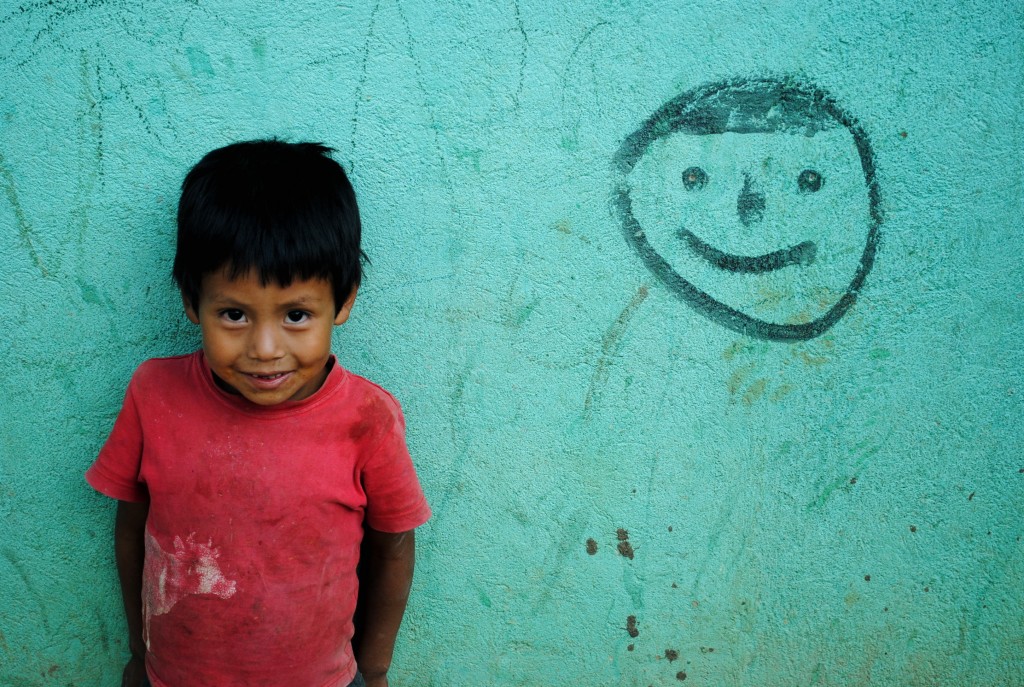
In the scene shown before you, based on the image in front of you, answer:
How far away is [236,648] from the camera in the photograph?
1.37 meters

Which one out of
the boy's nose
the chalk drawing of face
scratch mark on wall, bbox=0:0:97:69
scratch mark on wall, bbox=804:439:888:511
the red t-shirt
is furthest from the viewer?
scratch mark on wall, bbox=804:439:888:511

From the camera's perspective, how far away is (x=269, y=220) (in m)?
1.21

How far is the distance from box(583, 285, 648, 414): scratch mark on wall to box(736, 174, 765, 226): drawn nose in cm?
25

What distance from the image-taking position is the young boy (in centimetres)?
123

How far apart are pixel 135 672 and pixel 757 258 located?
156 centimetres

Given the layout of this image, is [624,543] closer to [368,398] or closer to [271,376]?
[368,398]

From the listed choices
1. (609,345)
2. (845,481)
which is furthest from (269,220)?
(845,481)

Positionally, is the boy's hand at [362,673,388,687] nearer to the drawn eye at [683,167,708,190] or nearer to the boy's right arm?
the boy's right arm

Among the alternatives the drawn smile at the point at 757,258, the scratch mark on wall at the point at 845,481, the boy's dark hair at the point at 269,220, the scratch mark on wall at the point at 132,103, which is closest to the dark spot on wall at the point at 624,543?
the scratch mark on wall at the point at 845,481

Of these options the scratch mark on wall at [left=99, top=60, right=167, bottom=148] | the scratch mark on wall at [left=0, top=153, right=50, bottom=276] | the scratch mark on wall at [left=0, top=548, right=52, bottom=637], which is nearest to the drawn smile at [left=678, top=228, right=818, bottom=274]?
the scratch mark on wall at [left=99, top=60, right=167, bottom=148]

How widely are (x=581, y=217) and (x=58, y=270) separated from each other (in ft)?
3.50

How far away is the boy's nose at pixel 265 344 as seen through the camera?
1.19 m

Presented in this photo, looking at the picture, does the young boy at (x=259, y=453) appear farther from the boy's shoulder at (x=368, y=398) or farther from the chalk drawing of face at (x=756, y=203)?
the chalk drawing of face at (x=756, y=203)

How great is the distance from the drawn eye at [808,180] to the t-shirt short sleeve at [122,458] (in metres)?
1.37
